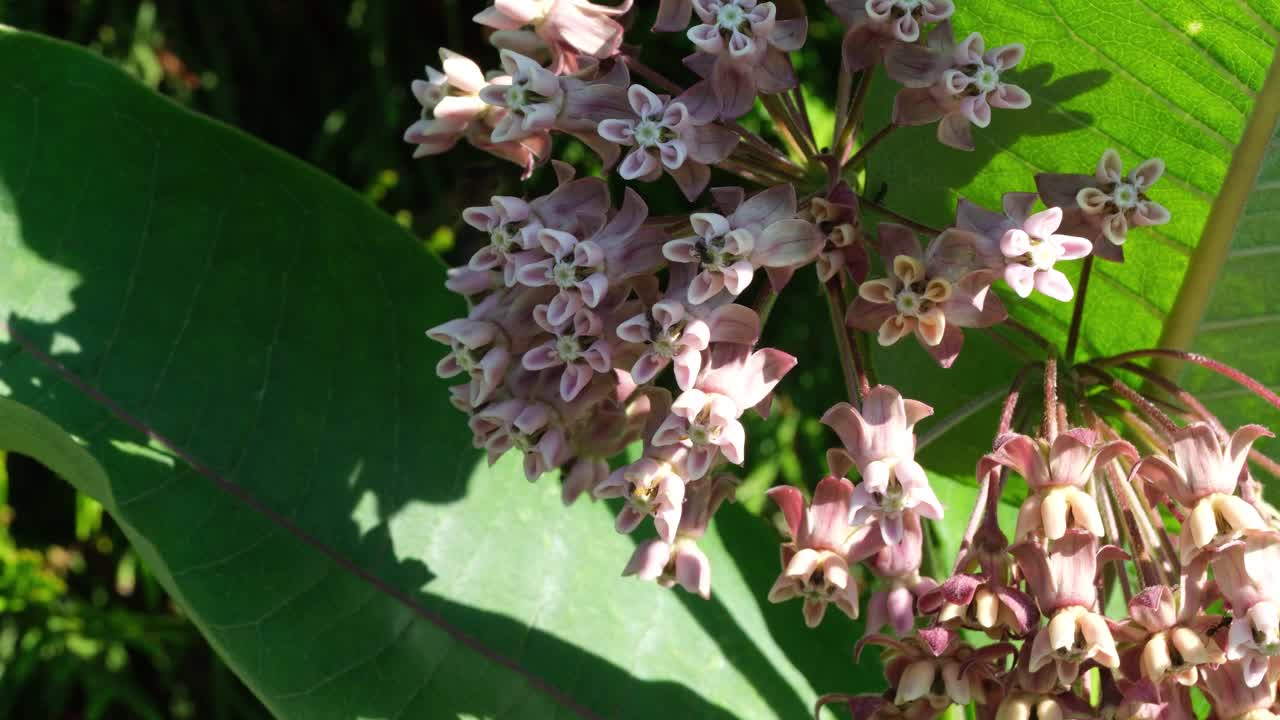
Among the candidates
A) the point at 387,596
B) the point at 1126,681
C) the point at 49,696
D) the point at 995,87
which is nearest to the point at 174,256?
the point at 387,596

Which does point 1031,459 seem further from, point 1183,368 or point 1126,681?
point 1183,368

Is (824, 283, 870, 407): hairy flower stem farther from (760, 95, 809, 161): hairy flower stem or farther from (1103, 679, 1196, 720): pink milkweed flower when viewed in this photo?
(1103, 679, 1196, 720): pink milkweed flower

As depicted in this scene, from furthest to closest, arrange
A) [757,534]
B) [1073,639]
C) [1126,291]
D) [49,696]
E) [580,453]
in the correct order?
1. [49,696]
2. [757,534]
3. [1126,291]
4. [580,453]
5. [1073,639]

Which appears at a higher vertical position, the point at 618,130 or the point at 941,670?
the point at 618,130

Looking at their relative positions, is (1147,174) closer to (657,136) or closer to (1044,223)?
(1044,223)

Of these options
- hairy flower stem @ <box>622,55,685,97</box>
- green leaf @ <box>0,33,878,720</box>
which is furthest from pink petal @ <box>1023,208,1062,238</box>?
green leaf @ <box>0,33,878,720</box>

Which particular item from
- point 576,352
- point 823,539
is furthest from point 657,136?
point 823,539

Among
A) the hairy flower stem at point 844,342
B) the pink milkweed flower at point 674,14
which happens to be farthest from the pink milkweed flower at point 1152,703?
the pink milkweed flower at point 674,14
